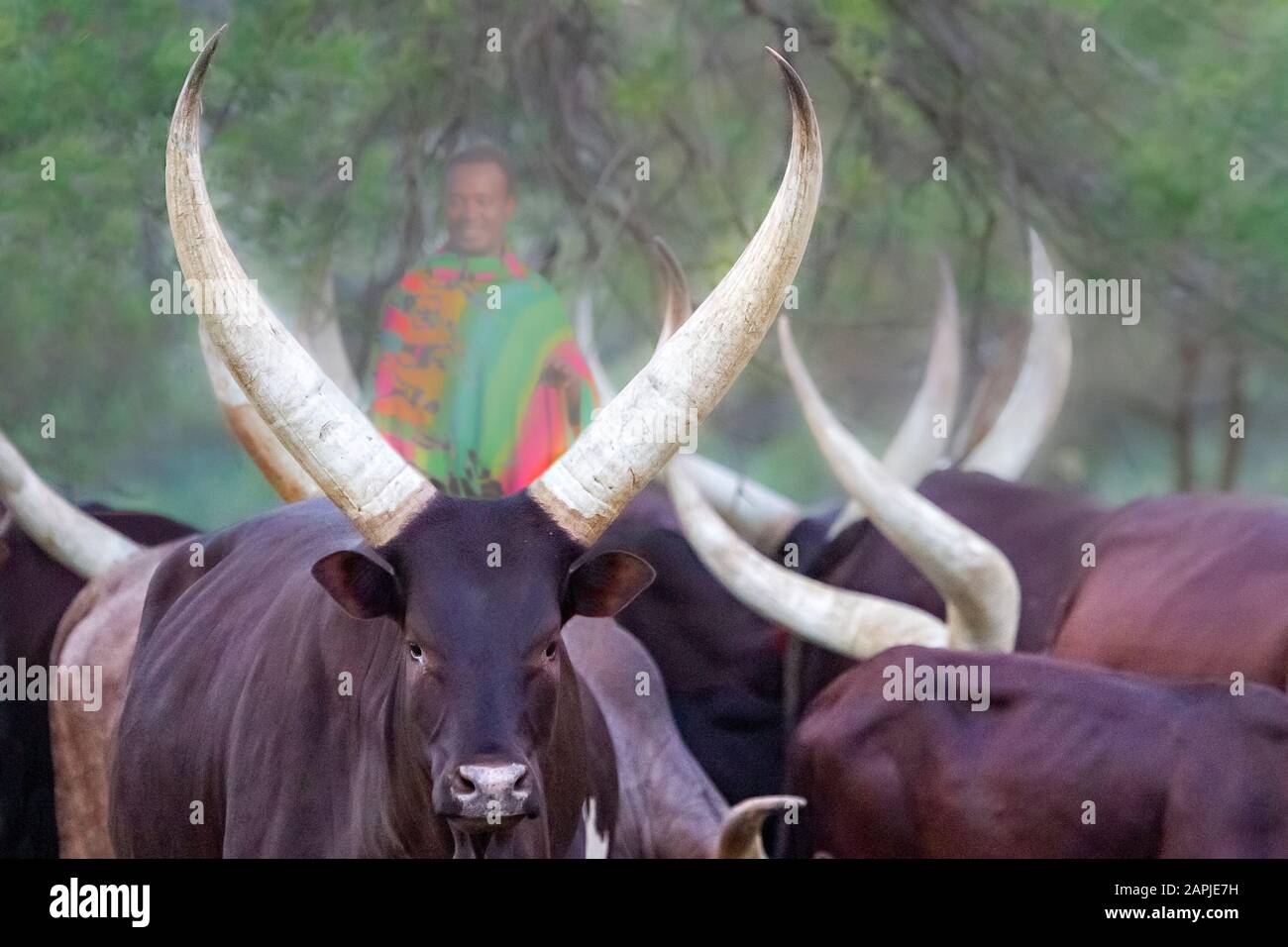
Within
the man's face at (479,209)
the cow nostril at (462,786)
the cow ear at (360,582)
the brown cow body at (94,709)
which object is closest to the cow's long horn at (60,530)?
the brown cow body at (94,709)

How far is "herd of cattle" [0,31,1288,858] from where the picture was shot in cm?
328

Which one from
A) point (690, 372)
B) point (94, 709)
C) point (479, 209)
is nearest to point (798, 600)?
point (479, 209)

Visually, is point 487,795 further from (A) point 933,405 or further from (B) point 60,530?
(A) point 933,405

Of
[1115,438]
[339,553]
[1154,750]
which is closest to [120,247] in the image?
[339,553]

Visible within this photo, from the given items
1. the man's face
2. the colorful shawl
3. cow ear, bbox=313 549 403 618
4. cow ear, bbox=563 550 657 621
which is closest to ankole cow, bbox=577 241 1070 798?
the colorful shawl

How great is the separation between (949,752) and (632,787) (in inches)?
30.1

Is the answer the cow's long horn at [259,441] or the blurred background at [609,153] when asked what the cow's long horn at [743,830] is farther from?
the blurred background at [609,153]

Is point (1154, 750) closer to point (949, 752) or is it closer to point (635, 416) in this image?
point (949, 752)

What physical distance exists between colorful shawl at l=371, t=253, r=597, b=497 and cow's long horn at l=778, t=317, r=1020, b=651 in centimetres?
90

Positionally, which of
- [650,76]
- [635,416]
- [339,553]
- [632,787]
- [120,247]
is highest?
[650,76]

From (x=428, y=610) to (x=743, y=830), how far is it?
113 centimetres

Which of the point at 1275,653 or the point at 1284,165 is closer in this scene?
the point at 1275,653

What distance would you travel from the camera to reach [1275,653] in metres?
4.71

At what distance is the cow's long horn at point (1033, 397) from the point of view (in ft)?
19.3
